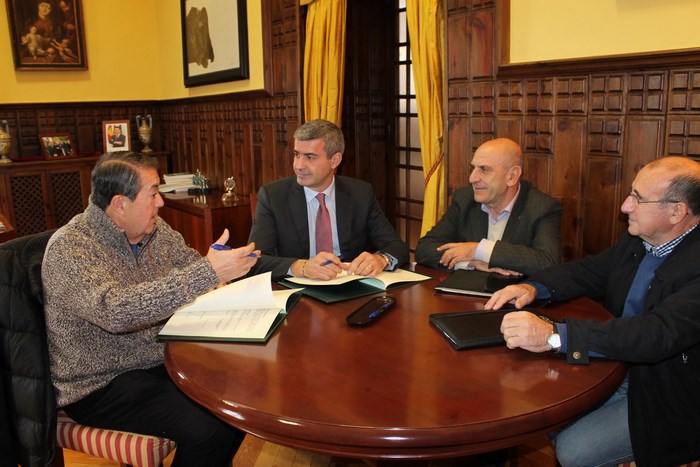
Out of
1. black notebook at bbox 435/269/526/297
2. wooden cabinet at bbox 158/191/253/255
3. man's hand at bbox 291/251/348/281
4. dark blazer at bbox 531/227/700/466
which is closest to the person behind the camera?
dark blazer at bbox 531/227/700/466

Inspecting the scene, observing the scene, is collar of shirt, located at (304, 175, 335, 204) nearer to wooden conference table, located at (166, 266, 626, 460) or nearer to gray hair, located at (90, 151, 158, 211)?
gray hair, located at (90, 151, 158, 211)

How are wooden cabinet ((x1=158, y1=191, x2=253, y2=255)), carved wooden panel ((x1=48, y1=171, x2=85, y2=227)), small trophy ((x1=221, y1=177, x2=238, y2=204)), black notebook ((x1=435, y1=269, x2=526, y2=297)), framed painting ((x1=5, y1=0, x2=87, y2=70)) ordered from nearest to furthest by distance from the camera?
black notebook ((x1=435, y1=269, x2=526, y2=297)) < wooden cabinet ((x1=158, y1=191, x2=253, y2=255)) < small trophy ((x1=221, y1=177, x2=238, y2=204)) < framed painting ((x1=5, y1=0, x2=87, y2=70)) < carved wooden panel ((x1=48, y1=171, x2=85, y2=227))

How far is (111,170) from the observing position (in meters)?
1.83

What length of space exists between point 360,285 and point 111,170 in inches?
36.1

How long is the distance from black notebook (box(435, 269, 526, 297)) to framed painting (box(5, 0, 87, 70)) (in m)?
5.07

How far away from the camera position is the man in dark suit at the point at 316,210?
2646 mm

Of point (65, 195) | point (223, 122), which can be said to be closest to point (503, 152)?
point (223, 122)

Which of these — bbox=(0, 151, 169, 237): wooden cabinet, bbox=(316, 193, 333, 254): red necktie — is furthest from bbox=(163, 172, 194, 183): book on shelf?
bbox=(316, 193, 333, 254): red necktie

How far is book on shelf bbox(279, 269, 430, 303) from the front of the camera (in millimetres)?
1985

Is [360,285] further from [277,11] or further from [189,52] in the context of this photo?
[189,52]

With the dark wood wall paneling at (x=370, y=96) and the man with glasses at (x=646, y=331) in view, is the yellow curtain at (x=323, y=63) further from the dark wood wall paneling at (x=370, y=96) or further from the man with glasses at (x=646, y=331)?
the man with glasses at (x=646, y=331)

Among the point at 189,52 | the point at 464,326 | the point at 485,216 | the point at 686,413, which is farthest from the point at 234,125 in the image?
the point at 686,413

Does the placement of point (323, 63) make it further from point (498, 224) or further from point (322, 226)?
point (498, 224)

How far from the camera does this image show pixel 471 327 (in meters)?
1.61
